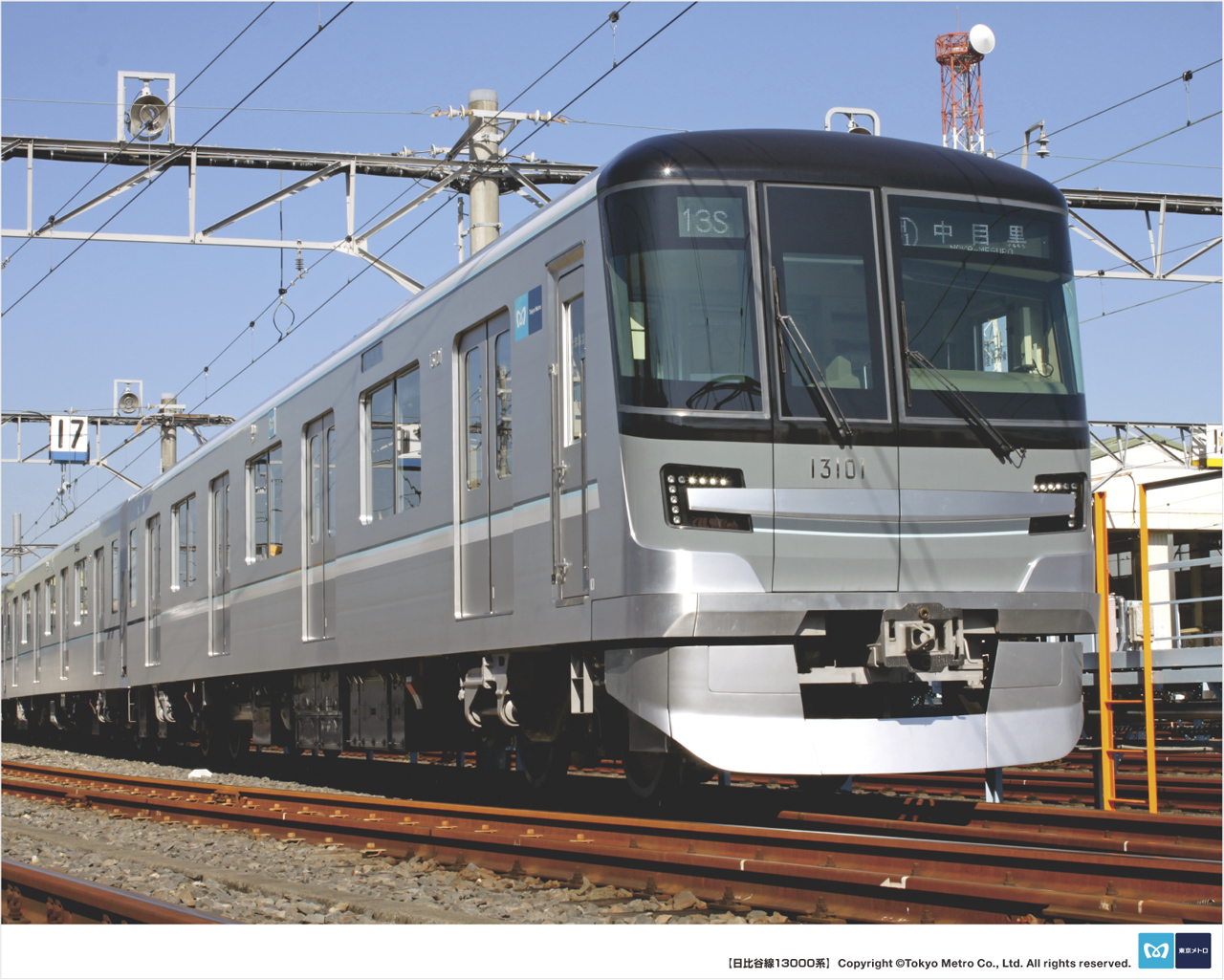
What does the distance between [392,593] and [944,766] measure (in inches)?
182

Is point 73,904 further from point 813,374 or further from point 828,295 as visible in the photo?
point 828,295

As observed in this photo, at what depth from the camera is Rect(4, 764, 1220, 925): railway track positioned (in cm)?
485

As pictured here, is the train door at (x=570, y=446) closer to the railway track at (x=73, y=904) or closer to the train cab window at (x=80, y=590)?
the railway track at (x=73, y=904)

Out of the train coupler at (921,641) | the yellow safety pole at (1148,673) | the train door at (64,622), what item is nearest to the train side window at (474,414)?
the train coupler at (921,641)

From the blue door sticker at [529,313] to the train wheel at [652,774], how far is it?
2492 mm

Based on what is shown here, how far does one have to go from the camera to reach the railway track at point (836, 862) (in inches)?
191

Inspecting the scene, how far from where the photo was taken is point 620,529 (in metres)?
6.88

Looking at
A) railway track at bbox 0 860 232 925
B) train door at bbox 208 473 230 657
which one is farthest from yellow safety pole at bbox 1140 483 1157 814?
train door at bbox 208 473 230 657

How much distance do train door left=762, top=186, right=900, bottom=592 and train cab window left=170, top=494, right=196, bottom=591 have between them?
1056 centimetres

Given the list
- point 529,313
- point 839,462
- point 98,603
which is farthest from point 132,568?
point 839,462

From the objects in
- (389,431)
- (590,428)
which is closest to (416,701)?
(389,431)

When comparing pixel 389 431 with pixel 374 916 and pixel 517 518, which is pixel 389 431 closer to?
pixel 517 518

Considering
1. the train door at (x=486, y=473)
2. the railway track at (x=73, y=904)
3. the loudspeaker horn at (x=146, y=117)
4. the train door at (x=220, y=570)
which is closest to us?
the railway track at (x=73, y=904)
